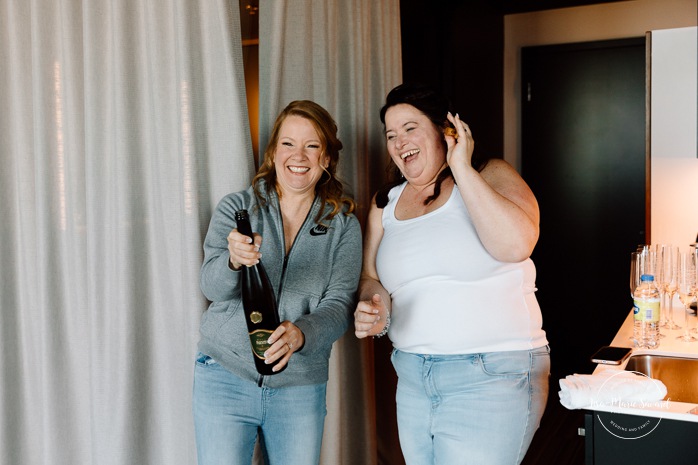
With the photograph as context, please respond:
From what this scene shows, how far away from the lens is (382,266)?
196 centimetres

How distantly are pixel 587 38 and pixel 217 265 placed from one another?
400cm

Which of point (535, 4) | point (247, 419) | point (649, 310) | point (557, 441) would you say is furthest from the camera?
point (535, 4)

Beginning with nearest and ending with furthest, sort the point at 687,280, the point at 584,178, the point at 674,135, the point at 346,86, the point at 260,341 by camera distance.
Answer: the point at 260,341 → the point at 687,280 → the point at 346,86 → the point at 674,135 → the point at 584,178

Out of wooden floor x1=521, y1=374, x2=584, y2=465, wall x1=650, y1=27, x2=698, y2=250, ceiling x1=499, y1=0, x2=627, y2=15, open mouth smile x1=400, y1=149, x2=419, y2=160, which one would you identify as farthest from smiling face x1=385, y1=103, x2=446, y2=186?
ceiling x1=499, y1=0, x2=627, y2=15

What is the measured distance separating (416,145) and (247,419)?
2.71 ft

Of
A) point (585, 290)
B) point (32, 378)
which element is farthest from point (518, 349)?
point (585, 290)

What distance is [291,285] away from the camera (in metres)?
1.86

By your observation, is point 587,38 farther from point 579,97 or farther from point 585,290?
point 585,290

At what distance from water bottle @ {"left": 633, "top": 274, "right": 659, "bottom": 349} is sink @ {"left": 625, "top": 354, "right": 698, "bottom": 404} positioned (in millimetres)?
92

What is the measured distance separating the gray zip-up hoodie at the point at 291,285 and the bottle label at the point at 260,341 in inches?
3.2

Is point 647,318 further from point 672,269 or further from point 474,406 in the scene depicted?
point 474,406

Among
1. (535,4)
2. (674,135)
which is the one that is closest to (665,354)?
(674,135)

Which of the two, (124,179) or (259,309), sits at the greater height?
(124,179)

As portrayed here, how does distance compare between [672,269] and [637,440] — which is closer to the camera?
[637,440]
